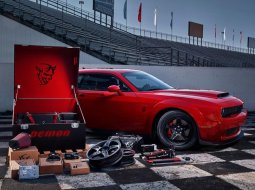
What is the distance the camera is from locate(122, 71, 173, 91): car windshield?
720 centimetres

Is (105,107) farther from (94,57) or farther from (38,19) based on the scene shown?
(38,19)

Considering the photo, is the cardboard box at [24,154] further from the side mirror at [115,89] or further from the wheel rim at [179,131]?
the wheel rim at [179,131]

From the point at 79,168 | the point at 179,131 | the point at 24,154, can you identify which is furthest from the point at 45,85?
the point at 179,131

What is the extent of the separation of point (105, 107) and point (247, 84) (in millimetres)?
9028

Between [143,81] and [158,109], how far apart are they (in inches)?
40.0

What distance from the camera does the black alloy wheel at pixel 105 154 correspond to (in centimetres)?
518

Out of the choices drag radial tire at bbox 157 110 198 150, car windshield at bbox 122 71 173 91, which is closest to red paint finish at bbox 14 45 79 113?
car windshield at bbox 122 71 173 91

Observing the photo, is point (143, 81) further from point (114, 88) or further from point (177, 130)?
point (177, 130)

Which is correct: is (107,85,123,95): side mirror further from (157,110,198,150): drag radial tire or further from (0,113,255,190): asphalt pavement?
(0,113,255,190): asphalt pavement

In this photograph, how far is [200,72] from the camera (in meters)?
14.3

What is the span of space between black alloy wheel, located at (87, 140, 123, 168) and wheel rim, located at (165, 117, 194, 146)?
4.20ft

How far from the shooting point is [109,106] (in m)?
7.14

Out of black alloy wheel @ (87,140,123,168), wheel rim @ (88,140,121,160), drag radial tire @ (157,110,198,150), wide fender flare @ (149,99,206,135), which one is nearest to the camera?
black alloy wheel @ (87,140,123,168)

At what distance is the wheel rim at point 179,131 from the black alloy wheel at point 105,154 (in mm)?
1281
